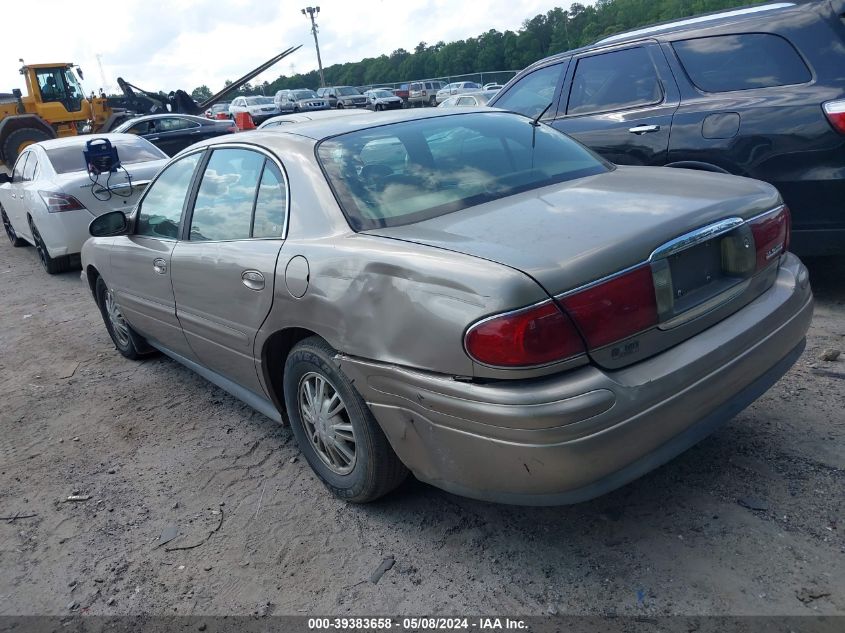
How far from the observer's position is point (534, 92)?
6371 mm

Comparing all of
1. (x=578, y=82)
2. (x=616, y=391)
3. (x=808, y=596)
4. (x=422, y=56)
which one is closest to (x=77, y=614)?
(x=616, y=391)

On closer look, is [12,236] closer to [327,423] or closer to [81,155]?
A: [81,155]

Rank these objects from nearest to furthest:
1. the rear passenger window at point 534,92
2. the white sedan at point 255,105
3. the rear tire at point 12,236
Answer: the rear passenger window at point 534,92, the rear tire at point 12,236, the white sedan at point 255,105

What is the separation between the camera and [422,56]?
78438mm

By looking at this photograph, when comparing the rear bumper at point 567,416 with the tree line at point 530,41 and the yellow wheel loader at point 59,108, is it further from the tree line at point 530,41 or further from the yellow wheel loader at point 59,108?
the tree line at point 530,41

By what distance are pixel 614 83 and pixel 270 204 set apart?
3449 mm

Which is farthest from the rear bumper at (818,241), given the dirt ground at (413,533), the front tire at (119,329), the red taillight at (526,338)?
the front tire at (119,329)

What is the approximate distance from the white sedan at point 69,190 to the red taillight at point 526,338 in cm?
652

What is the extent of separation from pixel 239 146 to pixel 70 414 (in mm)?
2202

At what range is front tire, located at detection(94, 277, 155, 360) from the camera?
5.12 meters

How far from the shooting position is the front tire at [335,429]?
2732mm

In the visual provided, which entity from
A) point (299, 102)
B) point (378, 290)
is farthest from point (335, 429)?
point (299, 102)

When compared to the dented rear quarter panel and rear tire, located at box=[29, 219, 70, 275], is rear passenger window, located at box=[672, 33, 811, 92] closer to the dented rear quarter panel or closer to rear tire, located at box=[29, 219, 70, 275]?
the dented rear quarter panel

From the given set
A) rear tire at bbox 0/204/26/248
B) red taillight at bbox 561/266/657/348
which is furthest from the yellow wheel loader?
red taillight at bbox 561/266/657/348
